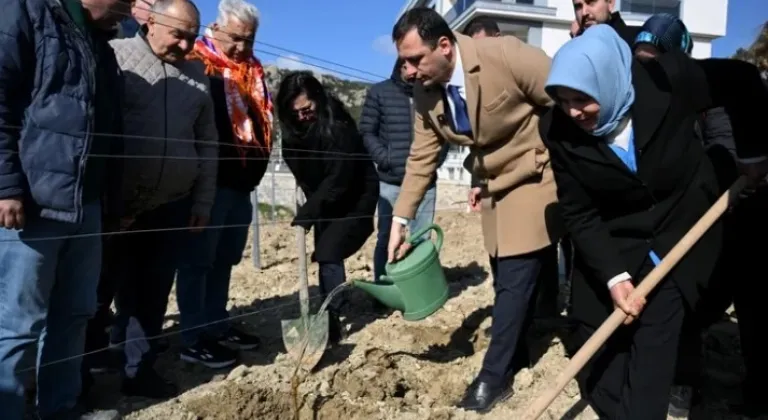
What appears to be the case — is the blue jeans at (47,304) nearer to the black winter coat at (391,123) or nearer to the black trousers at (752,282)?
the black winter coat at (391,123)

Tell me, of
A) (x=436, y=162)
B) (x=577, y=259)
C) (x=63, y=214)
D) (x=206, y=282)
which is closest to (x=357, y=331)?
(x=206, y=282)

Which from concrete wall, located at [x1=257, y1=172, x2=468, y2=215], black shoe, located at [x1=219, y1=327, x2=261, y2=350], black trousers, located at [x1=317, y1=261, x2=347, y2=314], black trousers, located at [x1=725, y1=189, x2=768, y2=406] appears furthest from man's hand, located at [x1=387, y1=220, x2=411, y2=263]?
concrete wall, located at [x1=257, y1=172, x2=468, y2=215]

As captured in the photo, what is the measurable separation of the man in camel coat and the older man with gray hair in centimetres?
96

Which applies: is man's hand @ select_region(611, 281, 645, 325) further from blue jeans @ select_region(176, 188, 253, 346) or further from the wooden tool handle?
blue jeans @ select_region(176, 188, 253, 346)

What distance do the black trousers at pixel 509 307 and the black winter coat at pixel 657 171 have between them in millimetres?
573

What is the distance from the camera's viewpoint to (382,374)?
3.39 m

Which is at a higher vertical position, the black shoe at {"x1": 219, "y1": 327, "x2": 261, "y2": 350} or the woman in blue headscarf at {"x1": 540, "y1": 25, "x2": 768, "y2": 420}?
the woman in blue headscarf at {"x1": 540, "y1": 25, "x2": 768, "y2": 420}

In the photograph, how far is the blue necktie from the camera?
285cm

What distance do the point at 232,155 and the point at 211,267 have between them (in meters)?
0.62

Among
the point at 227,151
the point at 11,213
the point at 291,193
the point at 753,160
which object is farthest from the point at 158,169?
the point at 291,193

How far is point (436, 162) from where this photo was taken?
3.23 meters

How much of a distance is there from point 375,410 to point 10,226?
5.49ft

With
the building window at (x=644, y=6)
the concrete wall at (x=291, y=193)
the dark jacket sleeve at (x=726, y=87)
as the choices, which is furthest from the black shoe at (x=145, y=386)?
the building window at (x=644, y=6)

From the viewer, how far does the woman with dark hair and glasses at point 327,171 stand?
12.3 ft
